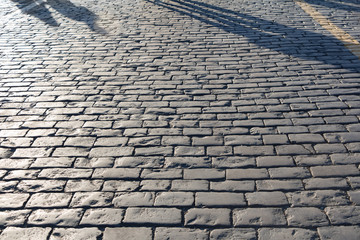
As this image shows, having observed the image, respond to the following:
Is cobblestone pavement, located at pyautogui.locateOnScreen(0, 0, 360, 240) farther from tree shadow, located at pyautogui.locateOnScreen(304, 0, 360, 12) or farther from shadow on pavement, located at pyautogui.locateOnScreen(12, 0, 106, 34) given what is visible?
tree shadow, located at pyautogui.locateOnScreen(304, 0, 360, 12)

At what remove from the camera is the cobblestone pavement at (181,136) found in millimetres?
2977

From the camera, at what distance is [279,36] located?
7.71 m

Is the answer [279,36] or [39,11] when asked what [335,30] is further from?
[39,11]

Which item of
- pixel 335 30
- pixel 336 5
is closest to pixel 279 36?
pixel 335 30

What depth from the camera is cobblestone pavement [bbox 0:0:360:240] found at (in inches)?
117

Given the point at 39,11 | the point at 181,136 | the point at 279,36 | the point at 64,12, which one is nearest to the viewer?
the point at 181,136

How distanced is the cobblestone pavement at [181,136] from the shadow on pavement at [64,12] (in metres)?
1.62

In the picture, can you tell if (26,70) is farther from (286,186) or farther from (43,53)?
(286,186)

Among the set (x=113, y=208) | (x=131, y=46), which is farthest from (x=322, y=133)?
(x=131, y=46)

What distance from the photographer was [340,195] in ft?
10.3

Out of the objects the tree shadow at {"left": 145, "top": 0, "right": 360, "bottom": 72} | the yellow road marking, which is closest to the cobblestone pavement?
the tree shadow at {"left": 145, "top": 0, "right": 360, "bottom": 72}

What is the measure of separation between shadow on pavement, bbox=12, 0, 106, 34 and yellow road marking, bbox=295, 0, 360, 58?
4862 millimetres

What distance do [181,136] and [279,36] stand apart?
4472mm

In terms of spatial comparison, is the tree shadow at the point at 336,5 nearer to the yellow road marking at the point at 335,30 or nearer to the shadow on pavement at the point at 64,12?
the yellow road marking at the point at 335,30
